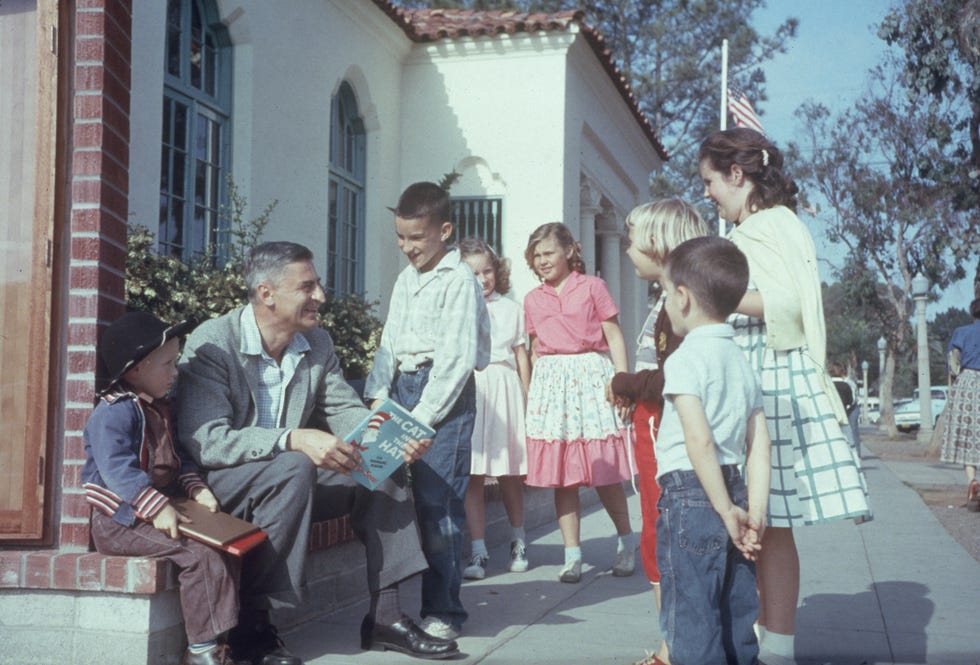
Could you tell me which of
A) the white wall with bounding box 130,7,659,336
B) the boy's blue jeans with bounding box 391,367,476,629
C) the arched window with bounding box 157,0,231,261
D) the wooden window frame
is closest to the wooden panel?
the wooden window frame

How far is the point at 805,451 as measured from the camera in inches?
139

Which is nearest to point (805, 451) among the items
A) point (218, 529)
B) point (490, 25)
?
point (218, 529)

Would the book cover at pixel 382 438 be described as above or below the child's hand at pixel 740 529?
above

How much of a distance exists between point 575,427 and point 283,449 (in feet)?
7.92

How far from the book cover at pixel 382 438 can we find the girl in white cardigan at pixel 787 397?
1249 millimetres

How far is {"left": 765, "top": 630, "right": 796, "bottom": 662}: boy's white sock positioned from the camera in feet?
11.3

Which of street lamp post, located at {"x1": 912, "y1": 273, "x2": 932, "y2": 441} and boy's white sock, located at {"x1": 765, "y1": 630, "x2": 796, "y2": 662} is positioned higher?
street lamp post, located at {"x1": 912, "y1": 273, "x2": 932, "y2": 441}

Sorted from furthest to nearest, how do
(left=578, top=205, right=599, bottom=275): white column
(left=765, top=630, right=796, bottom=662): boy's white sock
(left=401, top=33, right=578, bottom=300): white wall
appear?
(left=578, top=205, right=599, bottom=275): white column → (left=401, top=33, right=578, bottom=300): white wall → (left=765, top=630, right=796, bottom=662): boy's white sock

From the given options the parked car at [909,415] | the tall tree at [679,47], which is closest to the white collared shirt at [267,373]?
the tall tree at [679,47]

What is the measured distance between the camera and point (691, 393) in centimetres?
298

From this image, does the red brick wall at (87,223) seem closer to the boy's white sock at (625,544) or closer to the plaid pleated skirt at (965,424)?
the boy's white sock at (625,544)

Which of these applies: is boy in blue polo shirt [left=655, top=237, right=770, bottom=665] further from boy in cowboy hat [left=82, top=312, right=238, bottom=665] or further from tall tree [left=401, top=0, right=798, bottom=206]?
tall tree [left=401, top=0, right=798, bottom=206]

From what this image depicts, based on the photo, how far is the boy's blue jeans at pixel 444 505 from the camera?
4066mm

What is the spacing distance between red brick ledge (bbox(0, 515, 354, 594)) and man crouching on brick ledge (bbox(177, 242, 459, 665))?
0.33m
